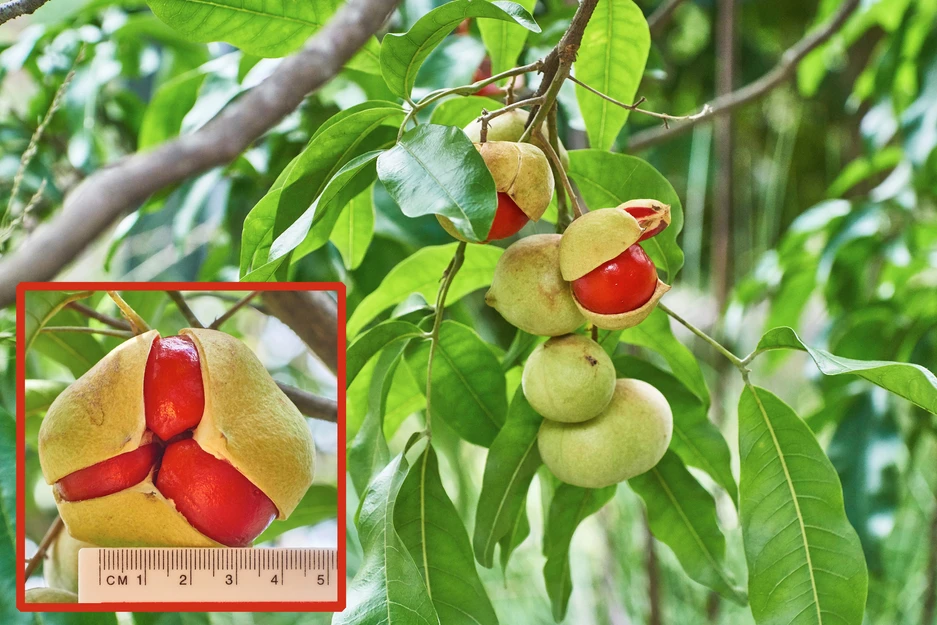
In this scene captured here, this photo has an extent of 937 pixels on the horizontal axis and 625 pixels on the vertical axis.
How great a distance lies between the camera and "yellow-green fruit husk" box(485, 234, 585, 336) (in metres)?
0.48

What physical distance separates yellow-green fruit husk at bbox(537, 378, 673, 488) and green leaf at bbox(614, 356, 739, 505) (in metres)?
0.08

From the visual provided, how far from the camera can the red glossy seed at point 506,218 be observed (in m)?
0.47

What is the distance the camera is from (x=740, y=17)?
1697 mm

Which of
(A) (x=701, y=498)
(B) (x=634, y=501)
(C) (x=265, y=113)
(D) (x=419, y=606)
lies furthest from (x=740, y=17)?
(C) (x=265, y=113)

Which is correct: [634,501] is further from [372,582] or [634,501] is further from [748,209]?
[372,582]

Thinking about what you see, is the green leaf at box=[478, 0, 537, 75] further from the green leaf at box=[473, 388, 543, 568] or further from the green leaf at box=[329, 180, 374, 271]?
the green leaf at box=[473, 388, 543, 568]

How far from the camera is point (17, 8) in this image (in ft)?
1.20

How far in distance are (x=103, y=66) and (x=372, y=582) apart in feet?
2.43

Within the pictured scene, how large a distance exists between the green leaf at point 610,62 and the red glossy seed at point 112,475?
37 cm

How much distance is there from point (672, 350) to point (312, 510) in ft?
1.03

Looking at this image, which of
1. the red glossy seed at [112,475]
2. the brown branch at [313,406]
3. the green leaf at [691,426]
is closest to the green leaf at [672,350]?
the green leaf at [691,426]

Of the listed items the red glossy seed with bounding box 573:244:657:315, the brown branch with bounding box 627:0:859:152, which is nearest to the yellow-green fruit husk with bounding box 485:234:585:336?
the red glossy seed with bounding box 573:244:657:315

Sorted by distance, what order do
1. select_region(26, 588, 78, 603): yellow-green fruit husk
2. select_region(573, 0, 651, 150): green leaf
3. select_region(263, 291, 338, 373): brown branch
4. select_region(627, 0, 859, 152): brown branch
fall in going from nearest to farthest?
select_region(26, 588, 78, 603): yellow-green fruit husk, select_region(573, 0, 651, 150): green leaf, select_region(263, 291, 338, 373): brown branch, select_region(627, 0, 859, 152): brown branch

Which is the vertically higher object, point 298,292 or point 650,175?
point 650,175
